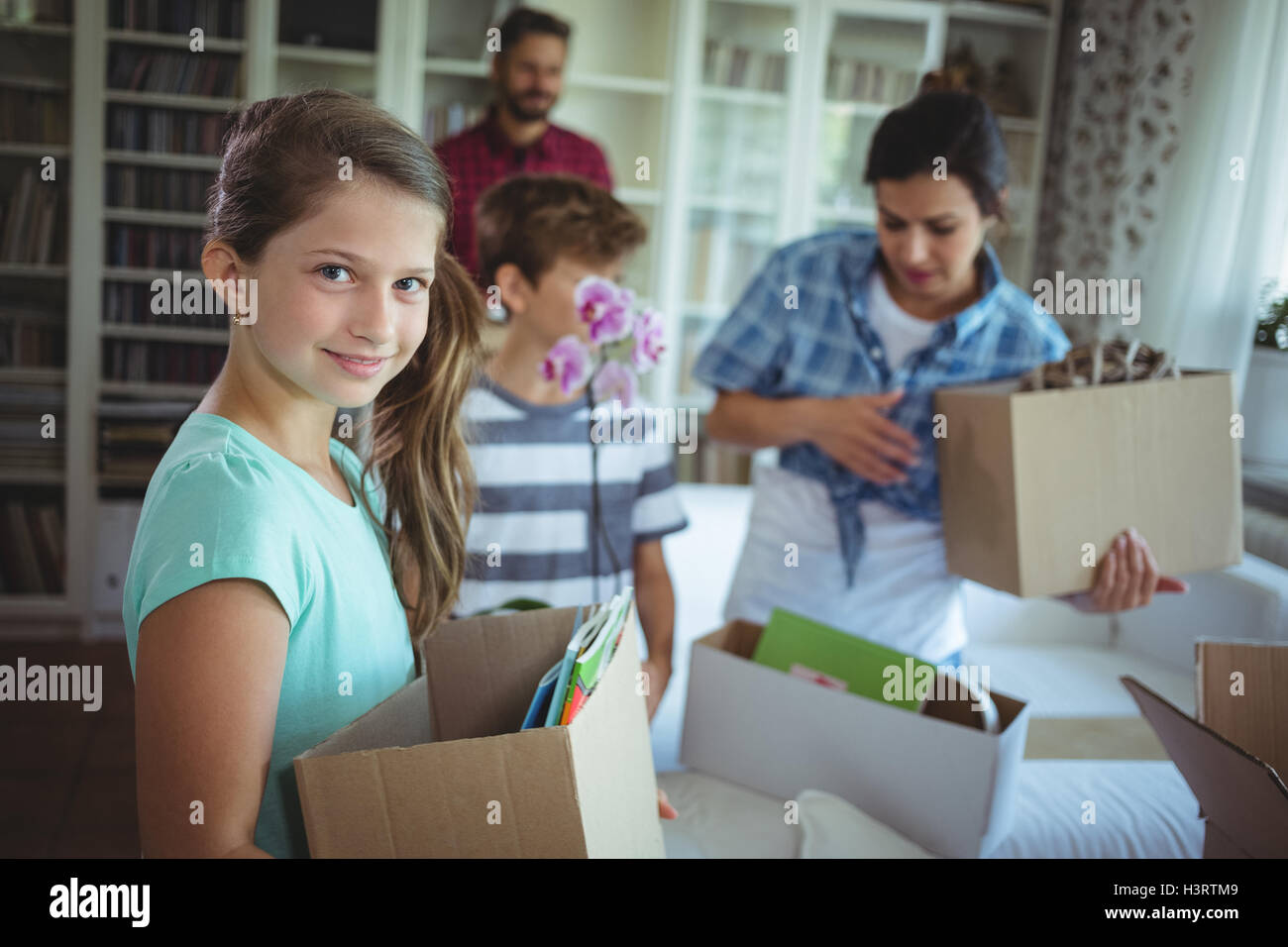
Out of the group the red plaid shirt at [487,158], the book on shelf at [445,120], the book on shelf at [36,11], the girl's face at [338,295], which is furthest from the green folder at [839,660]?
the book on shelf at [36,11]

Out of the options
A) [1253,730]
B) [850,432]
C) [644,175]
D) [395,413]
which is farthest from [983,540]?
[644,175]

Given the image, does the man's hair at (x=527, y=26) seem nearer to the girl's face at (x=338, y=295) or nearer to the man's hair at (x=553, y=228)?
the man's hair at (x=553, y=228)

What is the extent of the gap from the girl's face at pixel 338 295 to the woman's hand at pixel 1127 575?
0.93 meters

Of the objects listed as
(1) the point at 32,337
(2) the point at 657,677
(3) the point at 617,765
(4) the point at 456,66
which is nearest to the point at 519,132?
(4) the point at 456,66

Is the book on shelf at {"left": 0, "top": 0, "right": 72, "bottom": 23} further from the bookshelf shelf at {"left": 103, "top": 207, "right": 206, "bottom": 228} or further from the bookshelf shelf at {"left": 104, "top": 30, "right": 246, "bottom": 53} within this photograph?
the bookshelf shelf at {"left": 103, "top": 207, "right": 206, "bottom": 228}

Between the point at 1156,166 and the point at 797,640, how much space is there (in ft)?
8.45

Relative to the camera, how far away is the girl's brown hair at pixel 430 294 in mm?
772

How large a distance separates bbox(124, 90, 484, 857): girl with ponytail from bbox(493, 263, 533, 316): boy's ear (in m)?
0.65

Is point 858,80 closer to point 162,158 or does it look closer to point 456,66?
point 456,66

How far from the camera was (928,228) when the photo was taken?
1433 mm

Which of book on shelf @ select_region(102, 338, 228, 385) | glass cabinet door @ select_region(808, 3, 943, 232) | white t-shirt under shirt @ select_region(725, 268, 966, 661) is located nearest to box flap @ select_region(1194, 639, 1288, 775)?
white t-shirt under shirt @ select_region(725, 268, 966, 661)

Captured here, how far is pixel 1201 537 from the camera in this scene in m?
1.32

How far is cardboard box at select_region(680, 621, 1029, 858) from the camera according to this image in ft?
3.35

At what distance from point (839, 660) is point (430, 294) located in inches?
24.3
